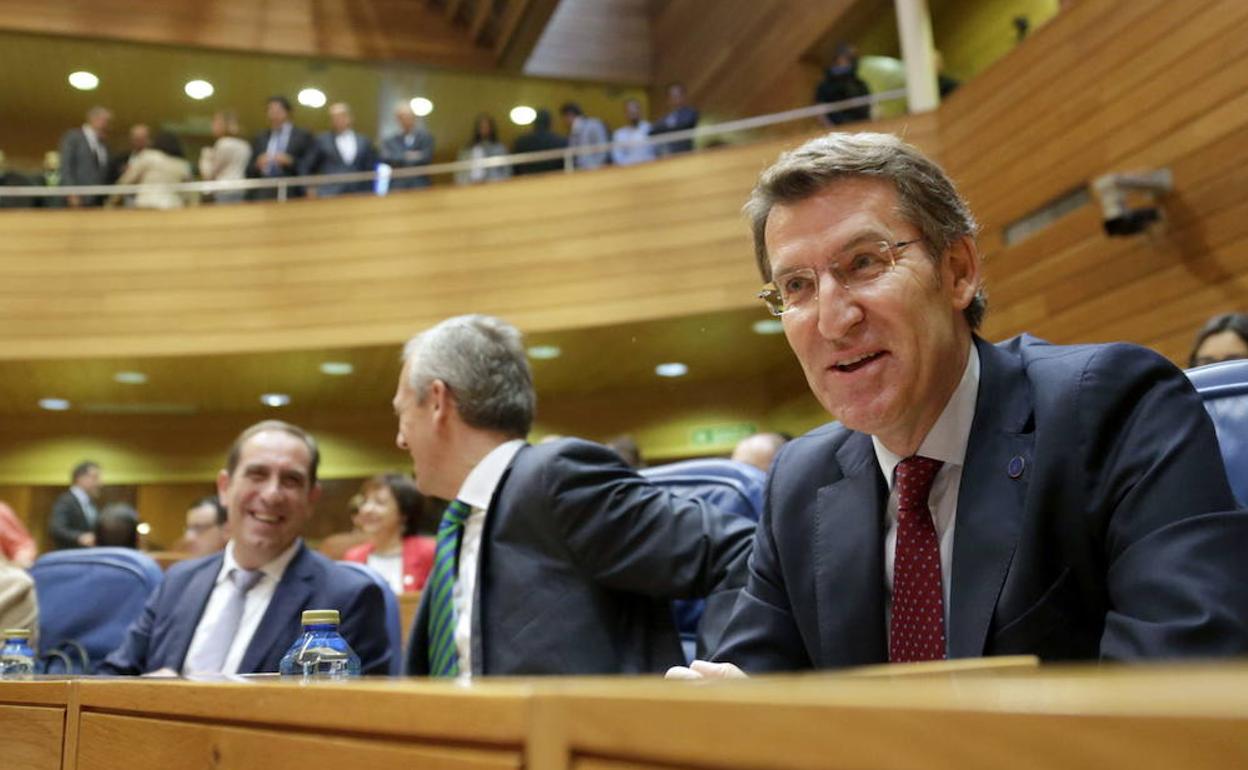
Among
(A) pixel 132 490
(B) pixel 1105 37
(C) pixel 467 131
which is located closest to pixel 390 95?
(C) pixel 467 131

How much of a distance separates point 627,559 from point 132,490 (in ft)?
36.1

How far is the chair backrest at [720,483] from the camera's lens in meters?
2.47

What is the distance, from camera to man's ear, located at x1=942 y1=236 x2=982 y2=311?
5.24 feet

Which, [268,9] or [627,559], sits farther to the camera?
[268,9]

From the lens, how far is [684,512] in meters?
2.23

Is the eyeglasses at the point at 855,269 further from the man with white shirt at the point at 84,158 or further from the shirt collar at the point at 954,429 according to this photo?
the man with white shirt at the point at 84,158

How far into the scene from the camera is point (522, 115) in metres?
12.8

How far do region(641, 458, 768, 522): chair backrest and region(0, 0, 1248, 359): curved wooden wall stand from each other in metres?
4.24

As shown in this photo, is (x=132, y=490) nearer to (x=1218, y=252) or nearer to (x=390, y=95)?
(x=390, y=95)

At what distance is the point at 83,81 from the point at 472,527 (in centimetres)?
1103

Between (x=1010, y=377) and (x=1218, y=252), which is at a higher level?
(x=1218, y=252)

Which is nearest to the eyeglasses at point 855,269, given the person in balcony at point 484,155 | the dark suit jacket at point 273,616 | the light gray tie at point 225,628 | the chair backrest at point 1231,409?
the chair backrest at point 1231,409

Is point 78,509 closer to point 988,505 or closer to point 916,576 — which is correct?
point 916,576

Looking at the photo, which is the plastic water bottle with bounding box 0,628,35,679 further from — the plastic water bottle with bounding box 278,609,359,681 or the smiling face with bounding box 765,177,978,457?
the smiling face with bounding box 765,177,978,457
